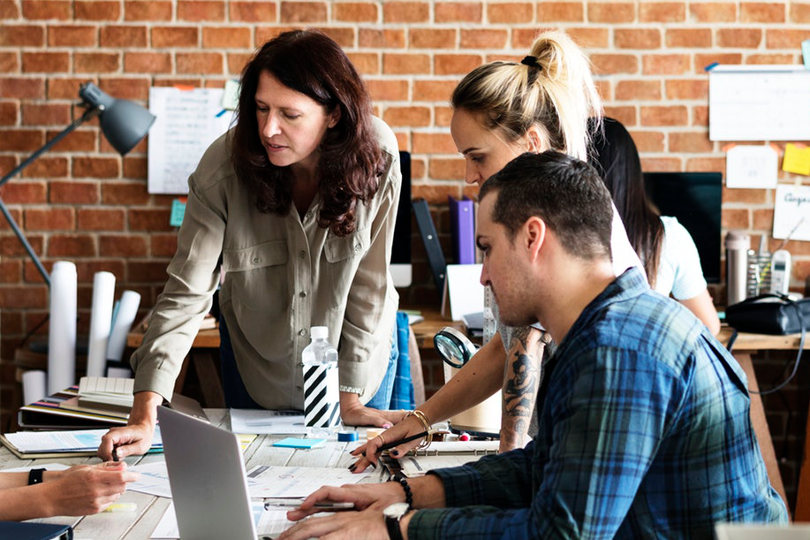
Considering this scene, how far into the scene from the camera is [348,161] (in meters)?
1.86

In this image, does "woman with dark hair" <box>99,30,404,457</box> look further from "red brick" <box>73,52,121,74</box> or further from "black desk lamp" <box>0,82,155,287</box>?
"red brick" <box>73,52,121,74</box>

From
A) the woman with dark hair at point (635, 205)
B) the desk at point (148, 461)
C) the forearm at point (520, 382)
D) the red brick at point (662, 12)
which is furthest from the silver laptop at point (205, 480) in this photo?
the red brick at point (662, 12)

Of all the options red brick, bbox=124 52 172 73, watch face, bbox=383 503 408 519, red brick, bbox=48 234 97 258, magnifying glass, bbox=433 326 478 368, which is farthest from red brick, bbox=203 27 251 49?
watch face, bbox=383 503 408 519

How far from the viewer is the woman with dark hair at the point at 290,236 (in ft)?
5.93

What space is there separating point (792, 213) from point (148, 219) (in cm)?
228

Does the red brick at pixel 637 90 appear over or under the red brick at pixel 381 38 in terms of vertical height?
under

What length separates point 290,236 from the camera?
6.18ft

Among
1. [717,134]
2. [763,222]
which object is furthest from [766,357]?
[717,134]

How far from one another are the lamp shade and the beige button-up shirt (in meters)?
1.21

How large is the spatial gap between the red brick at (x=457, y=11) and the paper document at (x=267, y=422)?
1825mm

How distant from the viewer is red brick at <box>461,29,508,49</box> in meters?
3.28

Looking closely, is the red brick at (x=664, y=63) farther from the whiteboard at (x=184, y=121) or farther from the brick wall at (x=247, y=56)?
the whiteboard at (x=184, y=121)

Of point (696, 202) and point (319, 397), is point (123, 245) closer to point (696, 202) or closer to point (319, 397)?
point (319, 397)

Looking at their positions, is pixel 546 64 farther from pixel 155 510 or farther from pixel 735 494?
pixel 155 510
